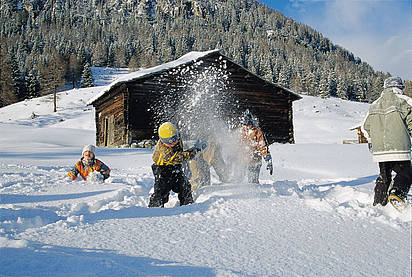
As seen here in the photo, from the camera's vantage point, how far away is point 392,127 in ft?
11.7

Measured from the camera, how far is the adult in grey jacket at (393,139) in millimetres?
3463

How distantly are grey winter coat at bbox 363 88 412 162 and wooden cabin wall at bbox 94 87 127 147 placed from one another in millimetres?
12774

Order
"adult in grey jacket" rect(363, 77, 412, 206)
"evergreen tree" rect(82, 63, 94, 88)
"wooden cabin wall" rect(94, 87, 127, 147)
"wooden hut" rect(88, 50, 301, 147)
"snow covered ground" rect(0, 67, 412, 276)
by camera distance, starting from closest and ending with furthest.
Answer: "snow covered ground" rect(0, 67, 412, 276) → "adult in grey jacket" rect(363, 77, 412, 206) → "wooden hut" rect(88, 50, 301, 147) → "wooden cabin wall" rect(94, 87, 127, 147) → "evergreen tree" rect(82, 63, 94, 88)

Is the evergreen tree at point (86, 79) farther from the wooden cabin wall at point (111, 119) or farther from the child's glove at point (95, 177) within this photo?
the child's glove at point (95, 177)

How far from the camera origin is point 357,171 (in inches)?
291

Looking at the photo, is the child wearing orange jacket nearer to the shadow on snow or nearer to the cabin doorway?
the shadow on snow

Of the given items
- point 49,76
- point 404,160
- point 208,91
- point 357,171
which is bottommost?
point 357,171

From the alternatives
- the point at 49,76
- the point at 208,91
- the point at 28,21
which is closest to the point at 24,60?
the point at 49,76

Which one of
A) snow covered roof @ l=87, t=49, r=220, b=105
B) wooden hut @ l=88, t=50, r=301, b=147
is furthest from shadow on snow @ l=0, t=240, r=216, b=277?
snow covered roof @ l=87, t=49, r=220, b=105

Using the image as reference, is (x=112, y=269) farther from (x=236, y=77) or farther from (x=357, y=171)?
(x=236, y=77)

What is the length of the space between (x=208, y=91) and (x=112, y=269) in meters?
16.9

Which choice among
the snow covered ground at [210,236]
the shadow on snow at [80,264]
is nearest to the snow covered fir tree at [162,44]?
the snow covered ground at [210,236]

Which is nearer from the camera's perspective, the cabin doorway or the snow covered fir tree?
the cabin doorway

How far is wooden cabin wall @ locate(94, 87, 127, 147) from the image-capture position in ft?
50.9
